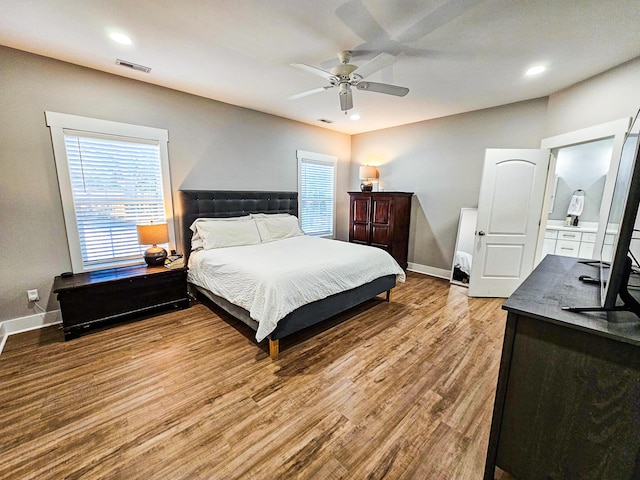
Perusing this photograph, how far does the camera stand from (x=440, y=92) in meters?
3.43

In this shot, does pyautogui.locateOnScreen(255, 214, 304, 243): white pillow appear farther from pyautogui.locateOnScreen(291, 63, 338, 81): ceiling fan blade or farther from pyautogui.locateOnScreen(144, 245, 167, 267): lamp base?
pyautogui.locateOnScreen(291, 63, 338, 81): ceiling fan blade

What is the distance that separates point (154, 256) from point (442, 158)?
15.2 feet

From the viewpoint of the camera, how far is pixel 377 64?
2.22m

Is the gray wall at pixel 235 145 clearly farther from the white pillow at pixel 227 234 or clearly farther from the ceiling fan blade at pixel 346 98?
the ceiling fan blade at pixel 346 98

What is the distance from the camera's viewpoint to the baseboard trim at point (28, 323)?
105 inches

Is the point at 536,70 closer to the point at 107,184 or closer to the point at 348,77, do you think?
the point at 348,77

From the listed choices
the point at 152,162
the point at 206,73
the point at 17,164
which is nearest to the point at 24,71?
the point at 17,164

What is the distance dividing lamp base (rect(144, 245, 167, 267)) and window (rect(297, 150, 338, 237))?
2618 mm

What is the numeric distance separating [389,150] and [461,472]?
4.95 meters

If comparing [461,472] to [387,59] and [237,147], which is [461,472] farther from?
[237,147]

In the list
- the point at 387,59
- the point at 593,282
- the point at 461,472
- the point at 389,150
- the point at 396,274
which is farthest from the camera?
the point at 389,150

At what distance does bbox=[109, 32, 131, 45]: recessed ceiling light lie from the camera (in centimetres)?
225

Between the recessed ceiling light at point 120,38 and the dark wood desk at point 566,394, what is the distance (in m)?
3.40

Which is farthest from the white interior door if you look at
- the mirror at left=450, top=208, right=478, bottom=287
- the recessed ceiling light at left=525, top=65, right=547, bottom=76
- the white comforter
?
the white comforter
